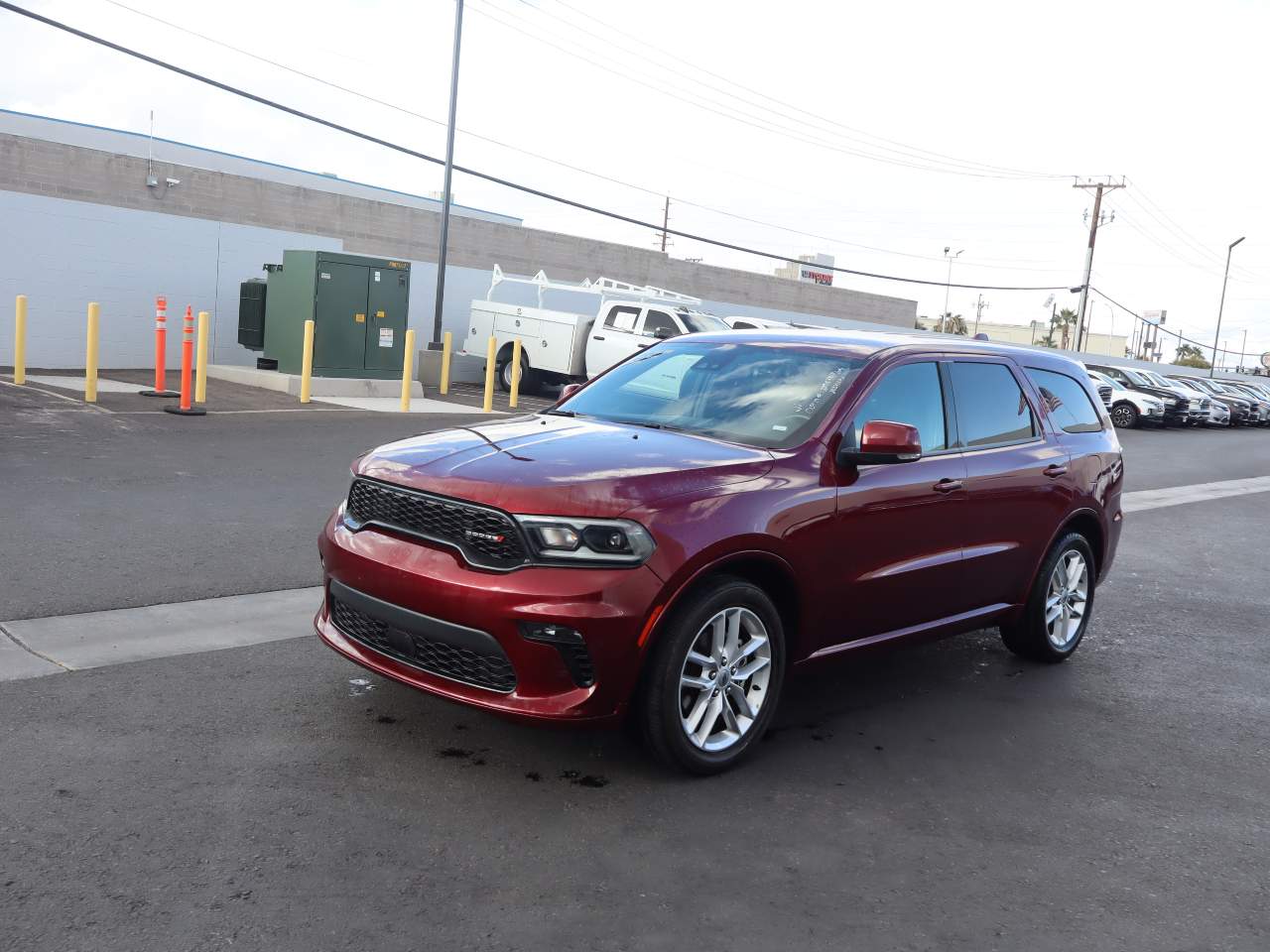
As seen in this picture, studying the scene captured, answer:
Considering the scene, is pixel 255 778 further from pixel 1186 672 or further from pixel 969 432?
pixel 1186 672

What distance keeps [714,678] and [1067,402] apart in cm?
337

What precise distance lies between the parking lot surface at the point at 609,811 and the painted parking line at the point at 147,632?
6.2 inches

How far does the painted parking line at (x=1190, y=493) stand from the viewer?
562 inches

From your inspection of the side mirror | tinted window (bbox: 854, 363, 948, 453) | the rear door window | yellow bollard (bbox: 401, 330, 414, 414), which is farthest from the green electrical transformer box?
the side mirror

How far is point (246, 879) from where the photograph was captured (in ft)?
11.1

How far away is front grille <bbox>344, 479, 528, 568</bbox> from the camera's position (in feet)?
13.4

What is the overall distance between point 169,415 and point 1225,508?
507 inches

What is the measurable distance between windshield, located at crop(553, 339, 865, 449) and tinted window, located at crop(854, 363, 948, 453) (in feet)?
0.50

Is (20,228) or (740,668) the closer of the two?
(740,668)

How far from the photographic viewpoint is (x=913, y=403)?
5.46 m

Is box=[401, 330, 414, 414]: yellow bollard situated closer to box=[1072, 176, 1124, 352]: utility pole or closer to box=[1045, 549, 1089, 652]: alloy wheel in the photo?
box=[1045, 549, 1089, 652]: alloy wheel

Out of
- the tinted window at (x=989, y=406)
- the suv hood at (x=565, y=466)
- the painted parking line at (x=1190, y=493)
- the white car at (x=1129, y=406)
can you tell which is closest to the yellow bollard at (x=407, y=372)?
the painted parking line at (x=1190, y=493)

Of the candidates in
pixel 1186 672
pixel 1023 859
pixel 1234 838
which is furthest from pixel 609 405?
pixel 1186 672

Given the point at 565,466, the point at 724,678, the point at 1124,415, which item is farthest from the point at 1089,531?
the point at 1124,415
